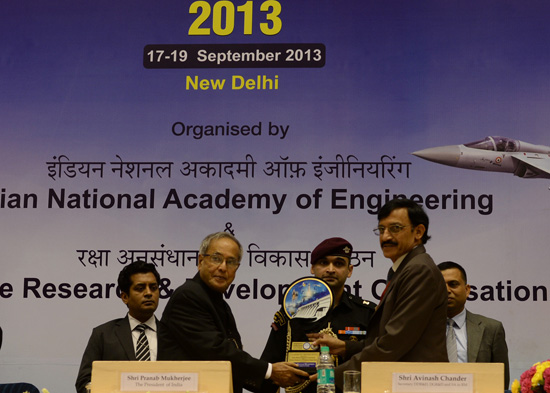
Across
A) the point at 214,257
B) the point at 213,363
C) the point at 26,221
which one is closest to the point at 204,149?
the point at 26,221

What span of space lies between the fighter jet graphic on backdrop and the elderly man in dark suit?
199cm

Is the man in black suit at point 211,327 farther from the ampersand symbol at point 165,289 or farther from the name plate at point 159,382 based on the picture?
the ampersand symbol at point 165,289

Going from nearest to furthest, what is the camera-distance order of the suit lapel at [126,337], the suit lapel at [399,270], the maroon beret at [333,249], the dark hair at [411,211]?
the suit lapel at [399,270] → the dark hair at [411,211] → the maroon beret at [333,249] → the suit lapel at [126,337]

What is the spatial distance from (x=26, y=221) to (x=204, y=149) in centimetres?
134

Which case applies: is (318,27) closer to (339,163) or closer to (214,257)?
(339,163)

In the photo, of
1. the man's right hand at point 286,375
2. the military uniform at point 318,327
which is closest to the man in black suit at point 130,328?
the military uniform at point 318,327

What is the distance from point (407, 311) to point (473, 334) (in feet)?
4.92

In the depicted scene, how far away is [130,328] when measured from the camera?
4.59 m

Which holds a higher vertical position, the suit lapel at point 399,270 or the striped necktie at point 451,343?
the suit lapel at point 399,270

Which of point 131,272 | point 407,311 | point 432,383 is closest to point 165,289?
point 131,272

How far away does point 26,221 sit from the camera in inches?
221

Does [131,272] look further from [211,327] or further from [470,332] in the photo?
[470,332]

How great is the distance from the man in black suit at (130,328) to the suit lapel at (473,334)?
178 centimetres

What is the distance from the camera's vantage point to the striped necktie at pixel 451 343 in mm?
4508
